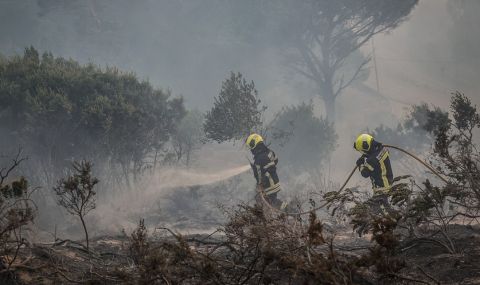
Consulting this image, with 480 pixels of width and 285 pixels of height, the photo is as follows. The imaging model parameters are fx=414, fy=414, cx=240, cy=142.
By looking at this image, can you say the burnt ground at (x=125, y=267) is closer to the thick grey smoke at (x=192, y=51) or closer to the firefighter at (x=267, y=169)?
the firefighter at (x=267, y=169)

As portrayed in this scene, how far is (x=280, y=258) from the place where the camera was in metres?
3.11

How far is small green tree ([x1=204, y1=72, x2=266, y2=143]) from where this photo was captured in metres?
14.2

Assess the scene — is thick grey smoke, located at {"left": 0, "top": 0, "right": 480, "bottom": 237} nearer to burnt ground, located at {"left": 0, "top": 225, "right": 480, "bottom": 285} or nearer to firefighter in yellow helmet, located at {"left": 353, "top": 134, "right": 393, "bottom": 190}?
firefighter in yellow helmet, located at {"left": 353, "top": 134, "right": 393, "bottom": 190}

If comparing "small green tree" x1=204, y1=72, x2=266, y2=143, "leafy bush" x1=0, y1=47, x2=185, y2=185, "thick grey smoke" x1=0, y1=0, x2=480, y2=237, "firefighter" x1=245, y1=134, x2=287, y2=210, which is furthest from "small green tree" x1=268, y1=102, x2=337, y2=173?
"firefighter" x1=245, y1=134, x2=287, y2=210

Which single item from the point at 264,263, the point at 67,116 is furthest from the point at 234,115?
the point at 264,263

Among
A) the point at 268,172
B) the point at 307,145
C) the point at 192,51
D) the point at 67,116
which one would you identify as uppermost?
the point at 192,51

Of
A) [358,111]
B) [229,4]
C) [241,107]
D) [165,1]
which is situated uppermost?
[165,1]

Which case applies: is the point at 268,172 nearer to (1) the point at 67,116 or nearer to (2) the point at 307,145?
(1) the point at 67,116

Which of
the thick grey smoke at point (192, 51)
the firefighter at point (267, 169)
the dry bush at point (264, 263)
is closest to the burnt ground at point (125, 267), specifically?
the dry bush at point (264, 263)

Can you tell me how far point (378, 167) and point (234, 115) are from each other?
7511 millimetres

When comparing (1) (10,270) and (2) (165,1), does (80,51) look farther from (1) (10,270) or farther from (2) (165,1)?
(1) (10,270)

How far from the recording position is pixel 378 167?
7535mm

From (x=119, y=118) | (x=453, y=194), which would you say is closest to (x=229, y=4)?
(x=119, y=118)

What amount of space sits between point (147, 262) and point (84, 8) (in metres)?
39.0
